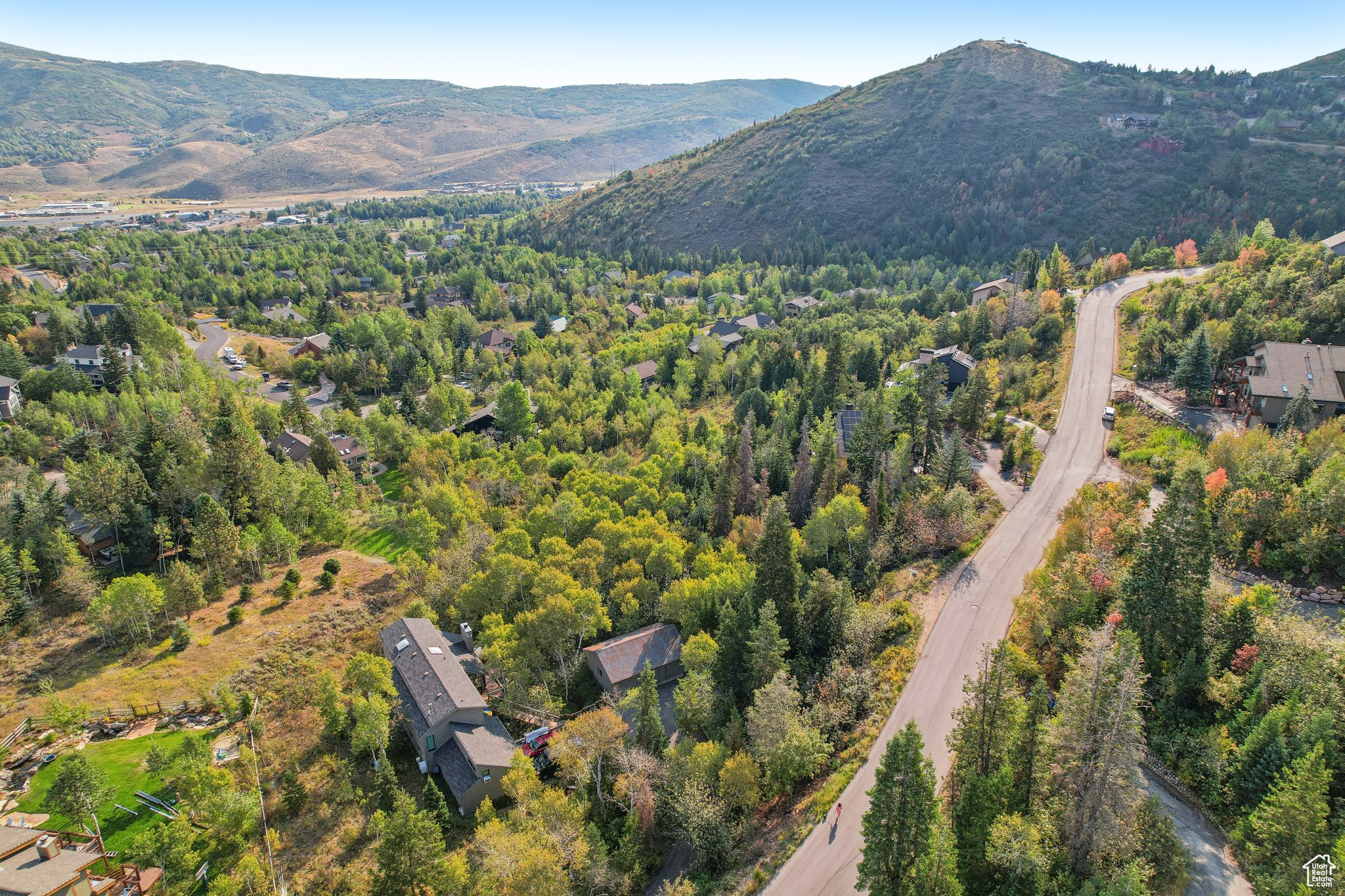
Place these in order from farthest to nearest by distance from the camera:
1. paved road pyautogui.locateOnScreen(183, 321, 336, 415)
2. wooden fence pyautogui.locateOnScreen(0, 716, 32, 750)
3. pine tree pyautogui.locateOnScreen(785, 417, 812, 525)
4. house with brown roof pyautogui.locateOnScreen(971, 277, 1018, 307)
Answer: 1. house with brown roof pyautogui.locateOnScreen(971, 277, 1018, 307)
2. paved road pyautogui.locateOnScreen(183, 321, 336, 415)
3. pine tree pyautogui.locateOnScreen(785, 417, 812, 525)
4. wooden fence pyautogui.locateOnScreen(0, 716, 32, 750)

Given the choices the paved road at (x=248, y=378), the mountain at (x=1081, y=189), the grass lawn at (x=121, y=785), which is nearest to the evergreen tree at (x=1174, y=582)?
the grass lawn at (x=121, y=785)

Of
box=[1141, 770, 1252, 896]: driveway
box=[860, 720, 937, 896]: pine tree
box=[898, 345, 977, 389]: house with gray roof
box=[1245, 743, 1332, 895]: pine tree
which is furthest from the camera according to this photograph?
box=[898, 345, 977, 389]: house with gray roof

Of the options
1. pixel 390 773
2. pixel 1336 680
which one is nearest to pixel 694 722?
pixel 390 773

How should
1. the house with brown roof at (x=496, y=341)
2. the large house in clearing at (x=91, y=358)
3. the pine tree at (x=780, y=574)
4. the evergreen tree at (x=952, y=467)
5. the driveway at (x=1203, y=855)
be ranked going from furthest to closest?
the house with brown roof at (x=496, y=341) < the large house in clearing at (x=91, y=358) < the evergreen tree at (x=952, y=467) < the pine tree at (x=780, y=574) < the driveway at (x=1203, y=855)

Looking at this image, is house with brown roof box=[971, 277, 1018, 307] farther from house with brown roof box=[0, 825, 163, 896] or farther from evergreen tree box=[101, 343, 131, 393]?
evergreen tree box=[101, 343, 131, 393]

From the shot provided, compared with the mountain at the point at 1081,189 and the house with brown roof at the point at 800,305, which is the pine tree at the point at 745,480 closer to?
the house with brown roof at the point at 800,305

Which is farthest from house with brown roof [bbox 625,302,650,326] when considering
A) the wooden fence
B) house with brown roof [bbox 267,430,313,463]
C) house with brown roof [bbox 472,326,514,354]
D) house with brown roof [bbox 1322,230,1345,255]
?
the wooden fence

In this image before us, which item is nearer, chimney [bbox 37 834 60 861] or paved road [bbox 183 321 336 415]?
chimney [bbox 37 834 60 861]
